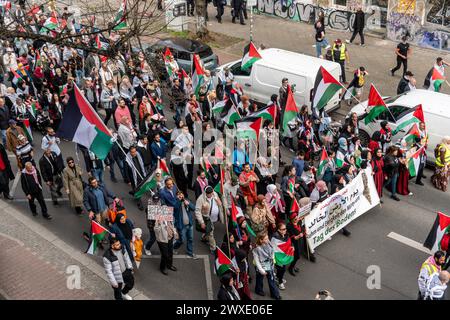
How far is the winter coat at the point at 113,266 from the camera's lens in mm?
10453

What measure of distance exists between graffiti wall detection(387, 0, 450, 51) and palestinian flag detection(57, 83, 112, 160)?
47.3ft

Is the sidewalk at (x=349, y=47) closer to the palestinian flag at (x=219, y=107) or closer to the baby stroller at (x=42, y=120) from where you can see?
the palestinian flag at (x=219, y=107)

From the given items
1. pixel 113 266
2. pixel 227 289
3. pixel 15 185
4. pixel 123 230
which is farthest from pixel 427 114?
pixel 15 185

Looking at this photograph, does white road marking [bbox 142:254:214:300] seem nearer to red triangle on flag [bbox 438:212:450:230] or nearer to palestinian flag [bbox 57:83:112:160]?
palestinian flag [bbox 57:83:112:160]

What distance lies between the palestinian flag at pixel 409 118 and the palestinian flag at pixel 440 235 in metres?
3.96

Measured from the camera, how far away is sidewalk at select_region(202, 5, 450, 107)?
22.2 meters

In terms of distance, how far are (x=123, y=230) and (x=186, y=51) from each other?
35.6 feet

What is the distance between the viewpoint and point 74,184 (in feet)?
45.2

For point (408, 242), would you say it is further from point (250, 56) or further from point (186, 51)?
point (186, 51)

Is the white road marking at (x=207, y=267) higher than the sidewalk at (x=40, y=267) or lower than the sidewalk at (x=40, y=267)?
lower

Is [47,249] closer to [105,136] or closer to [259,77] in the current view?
[105,136]

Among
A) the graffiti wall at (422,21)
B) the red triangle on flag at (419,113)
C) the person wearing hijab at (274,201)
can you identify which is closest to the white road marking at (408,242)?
the person wearing hijab at (274,201)

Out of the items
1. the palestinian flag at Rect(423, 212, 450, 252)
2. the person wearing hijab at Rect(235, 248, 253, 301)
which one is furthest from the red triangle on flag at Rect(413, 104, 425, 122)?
the person wearing hijab at Rect(235, 248, 253, 301)
